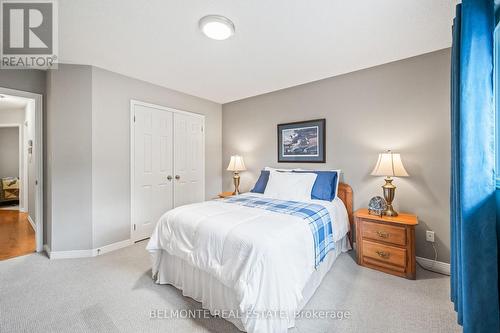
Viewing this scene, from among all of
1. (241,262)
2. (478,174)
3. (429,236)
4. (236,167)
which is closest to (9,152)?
(236,167)

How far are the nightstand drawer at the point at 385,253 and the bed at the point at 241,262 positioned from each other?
0.43 m

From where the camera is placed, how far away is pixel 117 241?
9.96 feet

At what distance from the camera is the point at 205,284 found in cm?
181

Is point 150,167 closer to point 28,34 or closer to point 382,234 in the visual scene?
point 28,34

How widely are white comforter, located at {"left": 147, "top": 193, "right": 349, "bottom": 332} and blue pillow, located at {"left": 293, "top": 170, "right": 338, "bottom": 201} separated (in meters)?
0.96

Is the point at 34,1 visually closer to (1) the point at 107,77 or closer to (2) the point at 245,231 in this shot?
(1) the point at 107,77

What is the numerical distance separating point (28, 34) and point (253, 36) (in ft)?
7.24

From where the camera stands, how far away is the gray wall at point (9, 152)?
593cm

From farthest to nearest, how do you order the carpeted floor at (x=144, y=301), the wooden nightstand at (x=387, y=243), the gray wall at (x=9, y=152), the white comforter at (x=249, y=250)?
the gray wall at (x=9, y=152) → the wooden nightstand at (x=387, y=243) → the carpeted floor at (x=144, y=301) → the white comforter at (x=249, y=250)

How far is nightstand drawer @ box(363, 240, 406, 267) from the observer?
2242mm

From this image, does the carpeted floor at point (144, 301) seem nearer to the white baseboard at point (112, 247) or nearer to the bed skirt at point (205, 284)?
the bed skirt at point (205, 284)

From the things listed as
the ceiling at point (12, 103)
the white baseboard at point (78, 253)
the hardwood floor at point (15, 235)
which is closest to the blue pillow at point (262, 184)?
the white baseboard at point (78, 253)

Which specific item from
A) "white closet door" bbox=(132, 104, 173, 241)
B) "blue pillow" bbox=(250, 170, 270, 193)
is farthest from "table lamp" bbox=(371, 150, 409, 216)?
"white closet door" bbox=(132, 104, 173, 241)

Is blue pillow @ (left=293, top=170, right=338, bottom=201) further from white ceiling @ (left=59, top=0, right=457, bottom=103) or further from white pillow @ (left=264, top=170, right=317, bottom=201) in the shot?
white ceiling @ (left=59, top=0, right=457, bottom=103)
